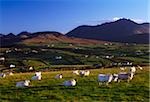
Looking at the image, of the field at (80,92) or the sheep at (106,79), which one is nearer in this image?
the field at (80,92)

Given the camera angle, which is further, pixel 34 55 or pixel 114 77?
pixel 34 55

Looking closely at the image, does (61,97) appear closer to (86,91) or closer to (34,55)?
(86,91)

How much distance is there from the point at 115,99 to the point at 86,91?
3.46m

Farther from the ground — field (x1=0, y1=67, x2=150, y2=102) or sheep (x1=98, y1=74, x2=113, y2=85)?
sheep (x1=98, y1=74, x2=113, y2=85)

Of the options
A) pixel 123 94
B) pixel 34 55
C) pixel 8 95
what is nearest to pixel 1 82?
pixel 8 95

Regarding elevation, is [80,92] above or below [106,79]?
below

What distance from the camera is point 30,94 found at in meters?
33.9

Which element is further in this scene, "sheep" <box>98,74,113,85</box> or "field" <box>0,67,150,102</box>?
"sheep" <box>98,74,113,85</box>

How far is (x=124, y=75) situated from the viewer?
38.9 metres

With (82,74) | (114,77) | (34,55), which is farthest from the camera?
(34,55)

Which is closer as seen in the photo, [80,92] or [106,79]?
[80,92]

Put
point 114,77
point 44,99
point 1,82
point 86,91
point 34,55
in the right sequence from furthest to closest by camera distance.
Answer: point 34,55, point 1,82, point 114,77, point 86,91, point 44,99

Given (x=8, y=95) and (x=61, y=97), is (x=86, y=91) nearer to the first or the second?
(x=61, y=97)

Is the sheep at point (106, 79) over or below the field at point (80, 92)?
over
